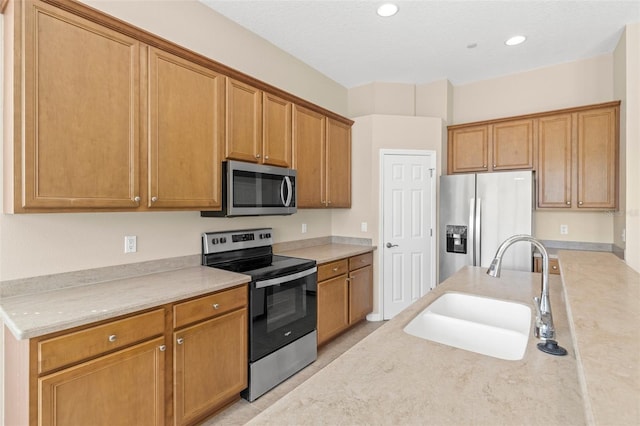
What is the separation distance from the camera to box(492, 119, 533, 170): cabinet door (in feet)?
12.2

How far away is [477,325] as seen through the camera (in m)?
1.45

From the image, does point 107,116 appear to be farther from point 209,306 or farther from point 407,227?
point 407,227

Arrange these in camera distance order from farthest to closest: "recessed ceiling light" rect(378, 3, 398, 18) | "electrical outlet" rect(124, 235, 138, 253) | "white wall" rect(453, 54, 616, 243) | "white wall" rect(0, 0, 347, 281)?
"white wall" rect(453, 54, 616, 243) → "recessed ceiling light" rect(378, 3, 398, 18) → "electrical outlet" rect(124, 235, 138, 253) → "white wall" rect(0, 0, 347, 281)

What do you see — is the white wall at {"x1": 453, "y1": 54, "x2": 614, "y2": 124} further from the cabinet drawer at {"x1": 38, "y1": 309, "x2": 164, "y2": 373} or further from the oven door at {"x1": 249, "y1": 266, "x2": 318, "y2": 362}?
the cabinet drawer at {"x1": 38, "y1": 309, "x2": 164, "y2": 373}

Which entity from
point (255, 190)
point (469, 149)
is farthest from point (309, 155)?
point (469, 149)

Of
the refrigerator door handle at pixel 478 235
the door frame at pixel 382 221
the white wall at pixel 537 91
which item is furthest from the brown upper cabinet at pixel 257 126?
the white wall at pixel 537 91

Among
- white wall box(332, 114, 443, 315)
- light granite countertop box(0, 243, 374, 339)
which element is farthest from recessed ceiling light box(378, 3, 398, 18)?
light granite countertop box(0, 243, 374, 339)

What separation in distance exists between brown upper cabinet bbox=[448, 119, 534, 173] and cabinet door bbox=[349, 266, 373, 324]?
70.6 inches

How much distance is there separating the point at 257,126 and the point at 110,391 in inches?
81.0

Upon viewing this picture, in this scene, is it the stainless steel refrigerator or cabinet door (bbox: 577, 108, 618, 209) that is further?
the stainless steel refrigerator

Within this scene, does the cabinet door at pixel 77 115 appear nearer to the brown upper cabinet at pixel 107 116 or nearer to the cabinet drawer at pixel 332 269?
the brown upper cabinet at pixel 107 116

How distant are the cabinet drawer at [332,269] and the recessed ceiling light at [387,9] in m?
2.30

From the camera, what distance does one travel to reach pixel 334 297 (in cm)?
329

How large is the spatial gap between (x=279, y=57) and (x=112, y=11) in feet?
5.50
